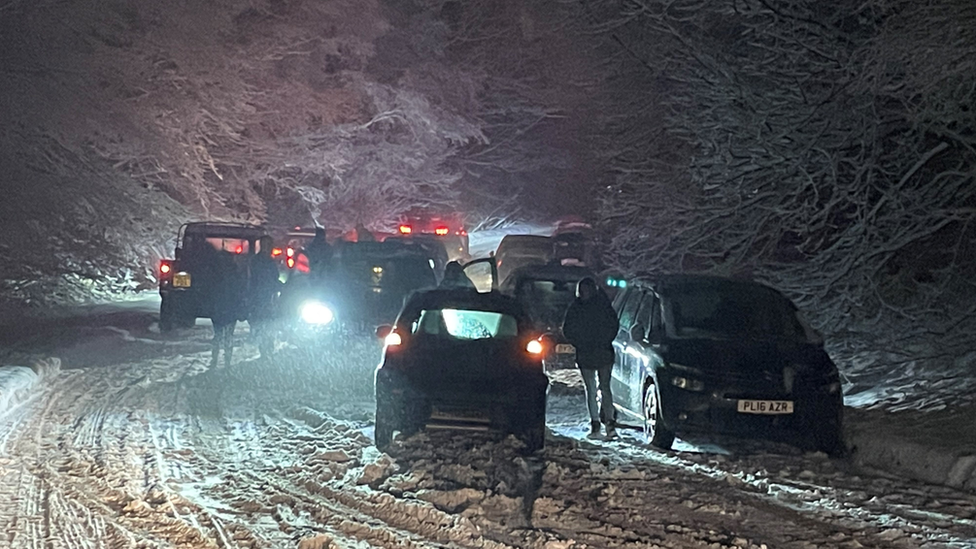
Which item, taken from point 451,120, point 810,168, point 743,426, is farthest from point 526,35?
point 743,426

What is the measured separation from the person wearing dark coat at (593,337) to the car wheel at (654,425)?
1.87 ft

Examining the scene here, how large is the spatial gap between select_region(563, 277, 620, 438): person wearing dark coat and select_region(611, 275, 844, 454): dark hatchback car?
29 centimetres

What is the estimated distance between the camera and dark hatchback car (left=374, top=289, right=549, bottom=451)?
906 centimetres

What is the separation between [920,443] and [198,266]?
12251 millimetres

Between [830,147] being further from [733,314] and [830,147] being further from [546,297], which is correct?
[546,297]

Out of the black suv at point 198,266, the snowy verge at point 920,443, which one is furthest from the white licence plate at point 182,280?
the snowy verge at point 920,443

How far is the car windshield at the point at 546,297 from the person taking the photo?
1553cm

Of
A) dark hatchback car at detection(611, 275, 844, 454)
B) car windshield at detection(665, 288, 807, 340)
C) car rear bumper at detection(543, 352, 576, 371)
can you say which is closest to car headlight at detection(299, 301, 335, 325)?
car rear bumper at detection(543, 352, 576, 371)

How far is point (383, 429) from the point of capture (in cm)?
914

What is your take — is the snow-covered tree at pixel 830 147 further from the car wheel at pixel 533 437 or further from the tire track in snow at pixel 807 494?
the car wheel at pixel 533 437

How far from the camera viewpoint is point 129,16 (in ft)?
78.5

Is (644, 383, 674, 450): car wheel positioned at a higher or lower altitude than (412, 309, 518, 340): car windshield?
lower

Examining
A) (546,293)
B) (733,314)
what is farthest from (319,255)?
(733,314)

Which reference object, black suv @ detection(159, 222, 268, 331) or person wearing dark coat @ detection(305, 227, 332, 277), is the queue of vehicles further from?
black suv @ detection(159, 222, 268, 331)
